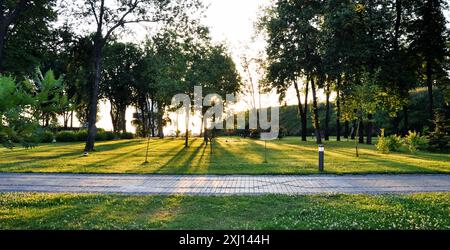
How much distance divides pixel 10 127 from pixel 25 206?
488cm

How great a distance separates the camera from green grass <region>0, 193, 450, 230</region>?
838cm

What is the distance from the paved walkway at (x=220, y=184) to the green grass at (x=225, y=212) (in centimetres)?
125

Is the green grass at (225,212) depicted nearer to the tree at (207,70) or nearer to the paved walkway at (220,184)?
the paved walkway at (220,184)

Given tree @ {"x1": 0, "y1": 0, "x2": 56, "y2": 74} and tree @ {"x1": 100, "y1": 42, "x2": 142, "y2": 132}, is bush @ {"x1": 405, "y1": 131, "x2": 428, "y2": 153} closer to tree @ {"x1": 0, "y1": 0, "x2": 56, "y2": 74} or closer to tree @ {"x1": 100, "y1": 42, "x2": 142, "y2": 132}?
tree @ {"x1": 0, "y1": 0, "x2": 56, "y2": 74}

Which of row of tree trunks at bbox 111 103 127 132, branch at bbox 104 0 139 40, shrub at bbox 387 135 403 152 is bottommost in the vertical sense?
shrub at bbox 387 135 403 152

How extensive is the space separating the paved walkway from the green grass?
1.25 metres

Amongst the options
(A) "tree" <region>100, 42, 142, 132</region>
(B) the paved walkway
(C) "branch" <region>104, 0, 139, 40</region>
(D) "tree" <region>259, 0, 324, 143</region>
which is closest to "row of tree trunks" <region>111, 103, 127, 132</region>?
(A) "tree" <region>100, 42, 142, 132</region>

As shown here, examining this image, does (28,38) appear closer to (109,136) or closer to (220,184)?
(109,136)

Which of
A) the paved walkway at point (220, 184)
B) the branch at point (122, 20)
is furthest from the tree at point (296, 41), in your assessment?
the paved walkway at point (220, 184)

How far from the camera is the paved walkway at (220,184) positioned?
1283 centimetres

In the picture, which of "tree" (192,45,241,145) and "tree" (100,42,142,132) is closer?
"tree" (192,45,241,145)
